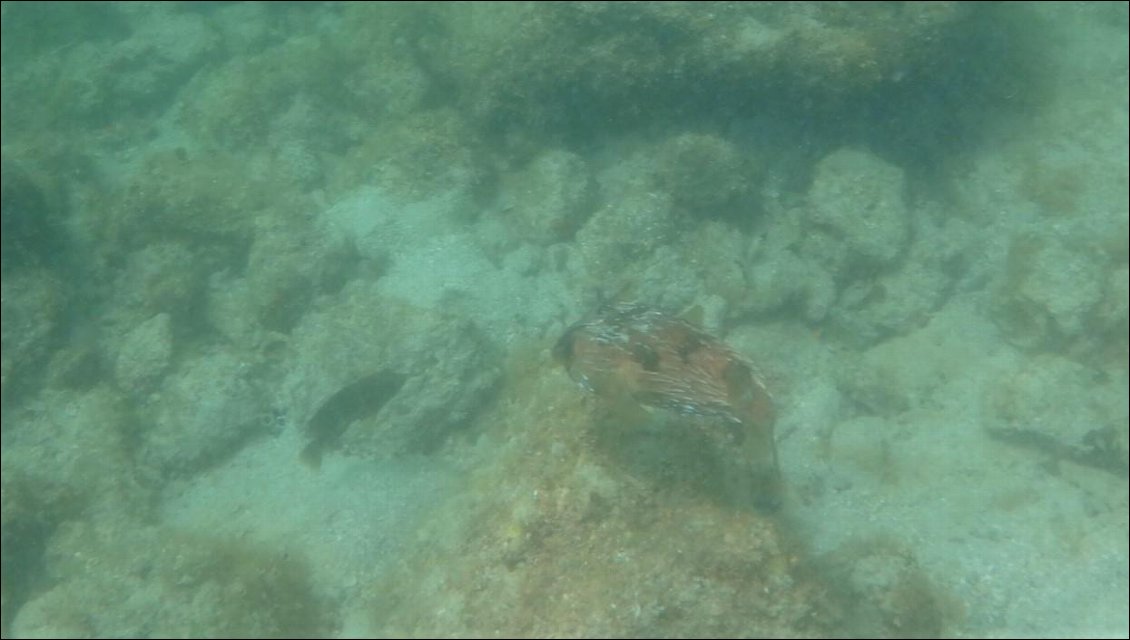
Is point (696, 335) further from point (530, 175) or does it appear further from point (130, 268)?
point (130, 268)

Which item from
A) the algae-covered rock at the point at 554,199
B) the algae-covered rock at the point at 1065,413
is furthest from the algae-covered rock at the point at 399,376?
the algae-covered rock at the point at 1065,413

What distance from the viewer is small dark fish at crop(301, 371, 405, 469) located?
5.98 m

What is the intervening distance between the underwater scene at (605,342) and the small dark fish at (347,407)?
28 mm

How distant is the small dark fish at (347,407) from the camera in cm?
598

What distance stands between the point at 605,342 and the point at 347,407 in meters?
2.46

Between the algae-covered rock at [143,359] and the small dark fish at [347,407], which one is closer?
the small dark fish at [347,407]

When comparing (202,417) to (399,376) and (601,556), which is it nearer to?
(399,376)

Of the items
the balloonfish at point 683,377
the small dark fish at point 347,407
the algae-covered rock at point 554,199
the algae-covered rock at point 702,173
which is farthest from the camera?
the algae-covered rock at point 554,199

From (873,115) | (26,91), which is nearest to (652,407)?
(873,115)

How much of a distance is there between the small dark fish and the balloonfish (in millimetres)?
1717

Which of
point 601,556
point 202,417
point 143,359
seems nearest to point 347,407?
point 202,417

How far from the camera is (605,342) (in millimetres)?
5246

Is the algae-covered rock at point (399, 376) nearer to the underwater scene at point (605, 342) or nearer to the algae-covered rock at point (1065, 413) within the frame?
the underwater scene at point (605, 342)

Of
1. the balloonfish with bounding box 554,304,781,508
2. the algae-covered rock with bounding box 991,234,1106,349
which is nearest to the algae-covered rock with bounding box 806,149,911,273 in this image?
the algae-covered rock with bounding box 991,234,1106,349
